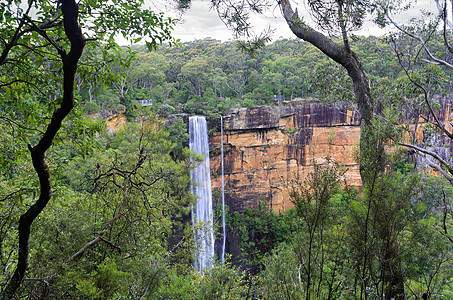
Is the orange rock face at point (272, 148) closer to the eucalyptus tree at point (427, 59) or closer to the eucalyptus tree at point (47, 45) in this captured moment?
the eucalyptus tree at point (427, 59)

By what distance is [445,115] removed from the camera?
17438mm

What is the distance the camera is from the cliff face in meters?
18.3

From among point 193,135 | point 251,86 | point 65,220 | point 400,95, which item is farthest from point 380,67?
point 65,220

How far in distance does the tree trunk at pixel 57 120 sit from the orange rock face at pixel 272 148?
16.7 meters

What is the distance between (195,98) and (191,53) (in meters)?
9.62

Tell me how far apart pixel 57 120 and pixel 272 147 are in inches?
701

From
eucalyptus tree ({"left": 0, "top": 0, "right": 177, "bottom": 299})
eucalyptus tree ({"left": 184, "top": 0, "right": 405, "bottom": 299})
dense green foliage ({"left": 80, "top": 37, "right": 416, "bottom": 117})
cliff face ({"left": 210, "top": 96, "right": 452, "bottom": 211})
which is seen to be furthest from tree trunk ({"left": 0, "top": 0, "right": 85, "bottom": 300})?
cliff face ({"left": 210, "top": 96, "right": 452, "bottom": 211})

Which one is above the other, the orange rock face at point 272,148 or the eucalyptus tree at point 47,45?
the eucalyptus tree at point 47,45

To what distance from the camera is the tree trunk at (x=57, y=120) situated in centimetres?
139

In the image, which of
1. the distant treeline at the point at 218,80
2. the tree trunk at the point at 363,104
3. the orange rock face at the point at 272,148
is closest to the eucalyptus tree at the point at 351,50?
the tree trunk at the point at 363,104

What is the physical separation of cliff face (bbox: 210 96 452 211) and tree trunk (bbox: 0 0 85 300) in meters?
16.7

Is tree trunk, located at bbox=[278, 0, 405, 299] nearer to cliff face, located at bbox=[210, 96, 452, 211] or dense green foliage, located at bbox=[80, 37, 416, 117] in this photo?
dense green foliage, located at bbox=[80, 37, 416, 117]

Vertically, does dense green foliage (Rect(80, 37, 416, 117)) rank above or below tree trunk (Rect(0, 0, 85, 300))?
above

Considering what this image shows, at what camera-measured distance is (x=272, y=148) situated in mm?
18953
